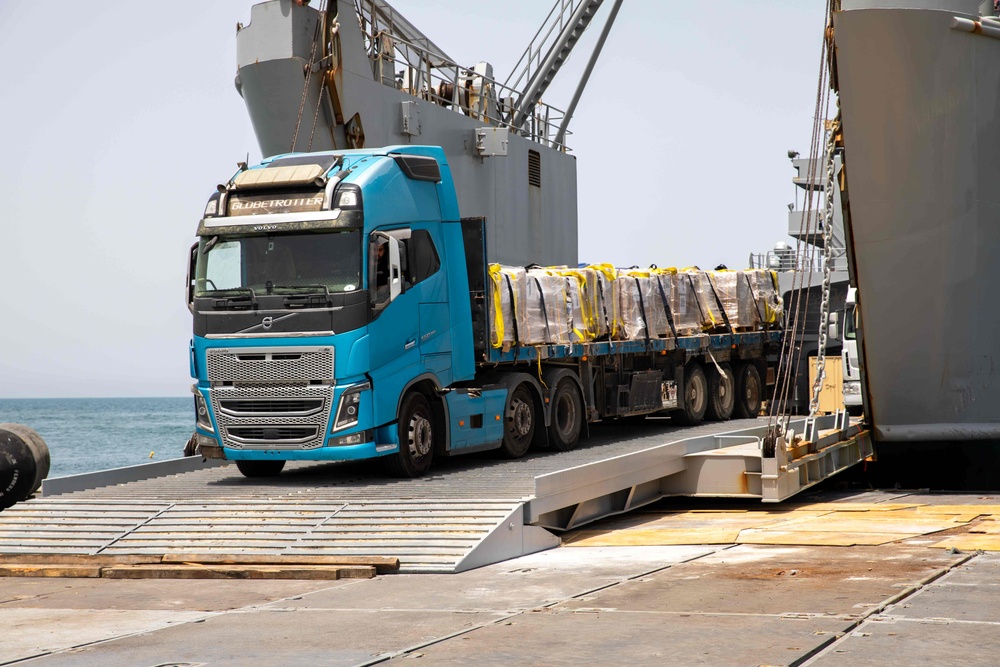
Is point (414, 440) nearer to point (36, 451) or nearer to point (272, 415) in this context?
point (272, 415)

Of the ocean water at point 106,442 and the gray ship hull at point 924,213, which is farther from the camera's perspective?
the ocean water at point 106,442

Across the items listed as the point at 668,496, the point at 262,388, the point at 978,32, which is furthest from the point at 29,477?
the point at 978,32

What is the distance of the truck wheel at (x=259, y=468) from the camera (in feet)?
42.7

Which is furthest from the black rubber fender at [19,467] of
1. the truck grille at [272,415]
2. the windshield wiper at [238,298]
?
the windshield wiper at [238,298]

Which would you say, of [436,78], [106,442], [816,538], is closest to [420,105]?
[436,78]

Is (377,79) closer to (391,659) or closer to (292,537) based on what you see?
(292,537)

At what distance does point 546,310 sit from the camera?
14742 mm

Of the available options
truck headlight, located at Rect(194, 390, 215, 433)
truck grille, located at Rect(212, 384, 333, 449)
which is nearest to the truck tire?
truck headlight, located at Rect(194, 390, 215, 433)

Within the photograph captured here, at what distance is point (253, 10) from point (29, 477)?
8.28m

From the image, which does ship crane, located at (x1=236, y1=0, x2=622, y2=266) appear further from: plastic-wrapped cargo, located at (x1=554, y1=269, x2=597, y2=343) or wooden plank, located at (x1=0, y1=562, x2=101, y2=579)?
wooden plank, located at (x1=0, y1=562, x2=101, y2=579)

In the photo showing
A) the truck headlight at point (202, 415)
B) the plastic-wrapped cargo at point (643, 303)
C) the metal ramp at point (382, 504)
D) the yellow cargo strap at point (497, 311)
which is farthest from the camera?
the plastic-wrapped cargo at point (643, 303)

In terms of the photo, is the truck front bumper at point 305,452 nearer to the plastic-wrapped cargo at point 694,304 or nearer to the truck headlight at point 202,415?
the truck headlight at point 202,415

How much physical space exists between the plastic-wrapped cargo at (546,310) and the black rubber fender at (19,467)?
19.4 ft

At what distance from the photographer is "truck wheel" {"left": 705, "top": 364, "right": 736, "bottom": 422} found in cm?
1939
